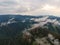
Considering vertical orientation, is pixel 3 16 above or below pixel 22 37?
above

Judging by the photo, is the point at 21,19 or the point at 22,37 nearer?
the point at 22,37

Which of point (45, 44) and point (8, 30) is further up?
point (8, 30)

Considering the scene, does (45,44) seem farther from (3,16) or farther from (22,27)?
(3,16)

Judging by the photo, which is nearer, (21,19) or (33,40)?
(33,40)

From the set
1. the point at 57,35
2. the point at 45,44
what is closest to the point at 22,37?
the point at 45,44

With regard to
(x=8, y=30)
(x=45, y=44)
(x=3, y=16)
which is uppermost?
(x=3, y=16)

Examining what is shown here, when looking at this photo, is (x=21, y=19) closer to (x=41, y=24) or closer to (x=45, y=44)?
(x=41, y=24)

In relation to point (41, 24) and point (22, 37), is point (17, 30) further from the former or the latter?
point (41, 24)

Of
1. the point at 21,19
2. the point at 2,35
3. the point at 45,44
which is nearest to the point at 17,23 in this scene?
the point at 21,19
